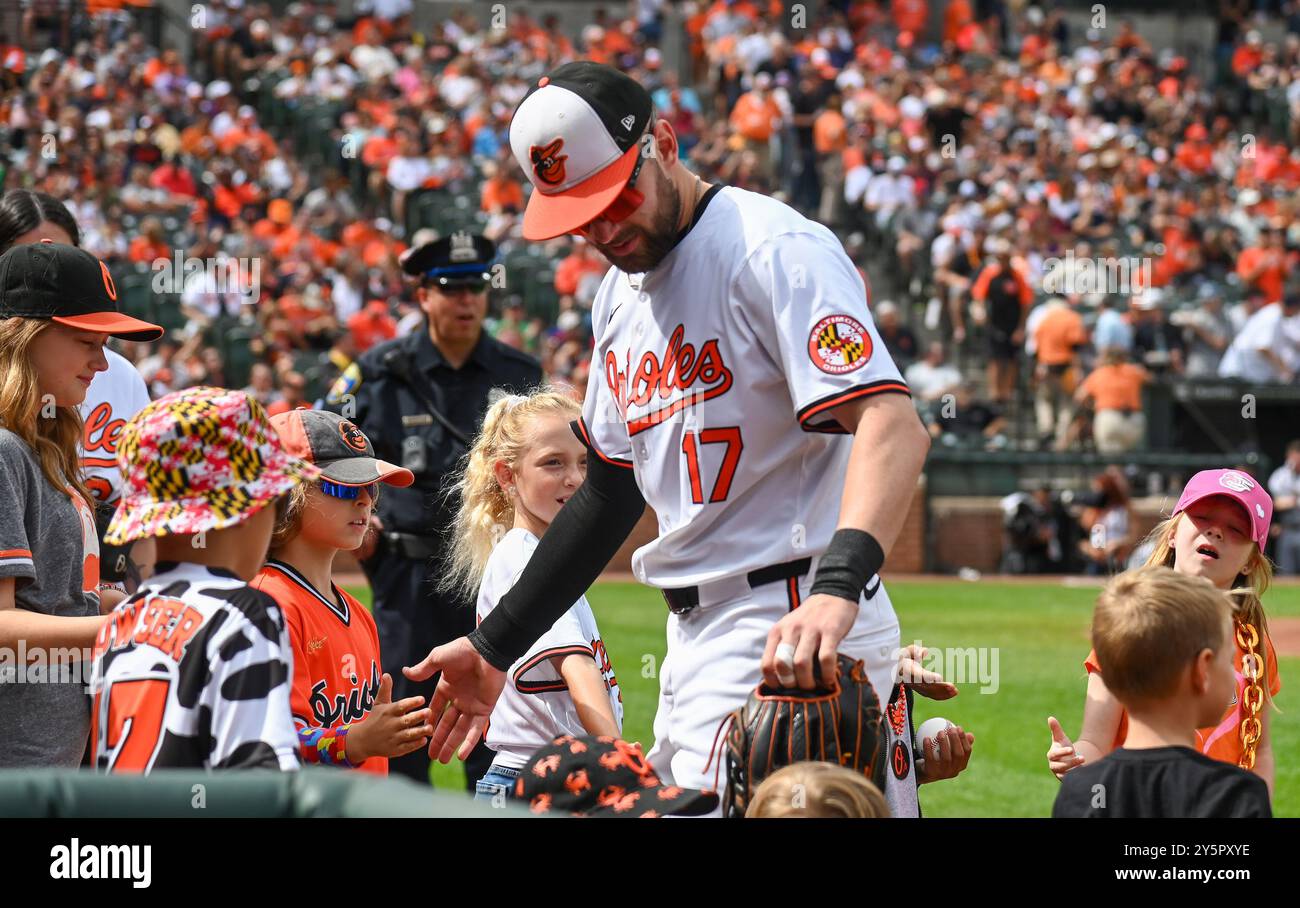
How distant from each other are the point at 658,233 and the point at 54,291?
4.75 feet

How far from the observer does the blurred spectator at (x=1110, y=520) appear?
1678 centimetres

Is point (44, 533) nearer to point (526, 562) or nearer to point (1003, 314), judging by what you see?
point (526, 562)

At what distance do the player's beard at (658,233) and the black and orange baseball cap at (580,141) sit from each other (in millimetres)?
123

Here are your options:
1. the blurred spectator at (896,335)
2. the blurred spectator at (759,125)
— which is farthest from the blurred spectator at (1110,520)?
the blurred spectator at (759,125)

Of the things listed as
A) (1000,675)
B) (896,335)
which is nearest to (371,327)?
(896,335)

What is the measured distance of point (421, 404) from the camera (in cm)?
648

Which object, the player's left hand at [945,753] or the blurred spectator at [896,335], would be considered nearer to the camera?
the player's left hand at [945,753]

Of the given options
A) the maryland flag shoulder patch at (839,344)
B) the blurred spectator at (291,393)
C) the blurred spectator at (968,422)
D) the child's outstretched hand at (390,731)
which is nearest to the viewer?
the maryland flag shoulder patch at (839,344)

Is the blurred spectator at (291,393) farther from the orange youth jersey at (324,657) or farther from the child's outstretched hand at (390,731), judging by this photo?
the child's outstretched hand at (390,731)

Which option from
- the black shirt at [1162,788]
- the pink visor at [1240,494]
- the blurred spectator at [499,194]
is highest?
the blurred spectator at [499,194]

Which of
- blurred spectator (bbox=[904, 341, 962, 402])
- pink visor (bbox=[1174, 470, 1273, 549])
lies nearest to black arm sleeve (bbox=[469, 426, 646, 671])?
pink visor (bbox=[1174, 470, 1273, 549])

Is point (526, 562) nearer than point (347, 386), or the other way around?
point (526, 562)

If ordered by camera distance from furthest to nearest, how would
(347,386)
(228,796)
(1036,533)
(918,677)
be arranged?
1. (1036,533)
2. (347,386)
3. (918,677)
4. (228,796)
